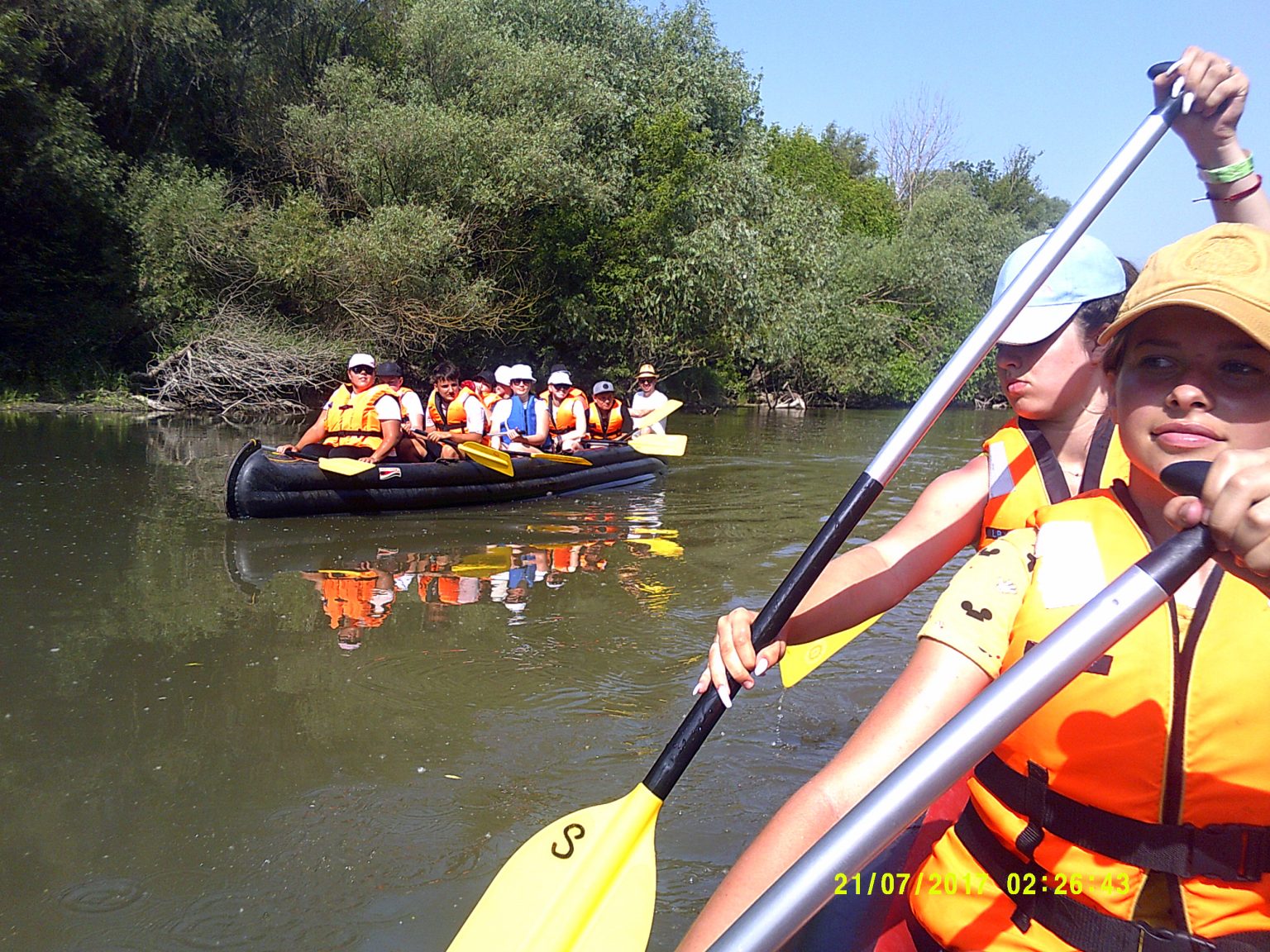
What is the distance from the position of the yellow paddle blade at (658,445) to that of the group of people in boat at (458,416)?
431 mm

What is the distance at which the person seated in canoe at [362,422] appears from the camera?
9320 mm

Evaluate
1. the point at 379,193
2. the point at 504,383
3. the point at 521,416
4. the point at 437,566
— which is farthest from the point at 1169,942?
the point at 379,193

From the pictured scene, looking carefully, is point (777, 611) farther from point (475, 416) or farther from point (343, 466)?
point (475, 416)

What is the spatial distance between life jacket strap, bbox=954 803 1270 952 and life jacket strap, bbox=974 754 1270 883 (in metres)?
0.07

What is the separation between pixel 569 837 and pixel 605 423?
10817 millimetres

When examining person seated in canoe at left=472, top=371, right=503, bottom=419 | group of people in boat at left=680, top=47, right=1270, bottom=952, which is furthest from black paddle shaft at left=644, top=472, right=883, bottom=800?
person seated in canoe at left=472, top=371, right=503, bottom=419

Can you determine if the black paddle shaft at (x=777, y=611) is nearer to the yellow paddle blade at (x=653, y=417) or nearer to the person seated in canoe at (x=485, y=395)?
the person seated in canoe at (x=485, y=395)

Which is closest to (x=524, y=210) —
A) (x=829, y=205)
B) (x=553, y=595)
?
(x=829, y=205)

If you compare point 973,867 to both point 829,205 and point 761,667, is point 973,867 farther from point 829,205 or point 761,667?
point 829,205

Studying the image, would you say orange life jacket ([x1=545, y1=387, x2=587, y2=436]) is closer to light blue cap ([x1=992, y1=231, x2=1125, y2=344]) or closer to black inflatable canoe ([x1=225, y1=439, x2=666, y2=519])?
black inflatable canoe ([x1=225, y1=439, x2=666, y2=519])

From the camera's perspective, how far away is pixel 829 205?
25.9 m

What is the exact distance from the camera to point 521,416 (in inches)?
462

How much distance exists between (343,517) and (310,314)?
11.0 meters

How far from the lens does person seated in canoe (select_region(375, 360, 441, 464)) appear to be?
975cm
